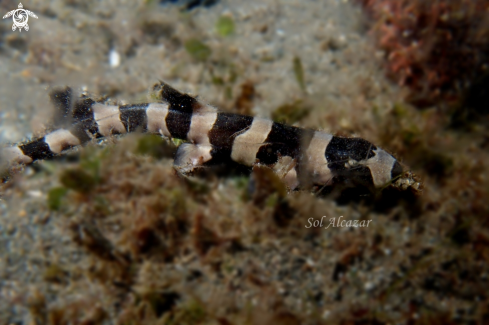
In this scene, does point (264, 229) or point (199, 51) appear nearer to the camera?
point (264, 229)

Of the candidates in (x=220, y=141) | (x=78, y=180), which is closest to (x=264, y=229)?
(x=220, y=141)

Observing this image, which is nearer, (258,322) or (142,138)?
(258,322)

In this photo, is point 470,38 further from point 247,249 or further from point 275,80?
point 247,249

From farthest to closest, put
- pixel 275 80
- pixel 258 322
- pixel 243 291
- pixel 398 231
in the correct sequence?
pixel 275 80 < pixel 398 231 < pixel 243 291 < pixel 258 322

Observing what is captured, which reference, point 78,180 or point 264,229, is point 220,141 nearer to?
point 264,229

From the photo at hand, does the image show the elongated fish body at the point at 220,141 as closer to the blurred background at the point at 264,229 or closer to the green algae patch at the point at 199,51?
the blurred background at the point at 264,229

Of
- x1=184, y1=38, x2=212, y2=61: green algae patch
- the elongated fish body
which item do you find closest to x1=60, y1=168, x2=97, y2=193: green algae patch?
the elongated fish body

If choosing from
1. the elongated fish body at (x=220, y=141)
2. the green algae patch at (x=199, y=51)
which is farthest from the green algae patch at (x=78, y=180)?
the green algae patch at (x=199, y=51)

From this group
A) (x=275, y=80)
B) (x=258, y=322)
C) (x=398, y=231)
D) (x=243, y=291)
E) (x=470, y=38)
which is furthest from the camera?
(x=275, y=80)

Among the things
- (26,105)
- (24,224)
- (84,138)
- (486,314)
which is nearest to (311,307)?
(486,314)
